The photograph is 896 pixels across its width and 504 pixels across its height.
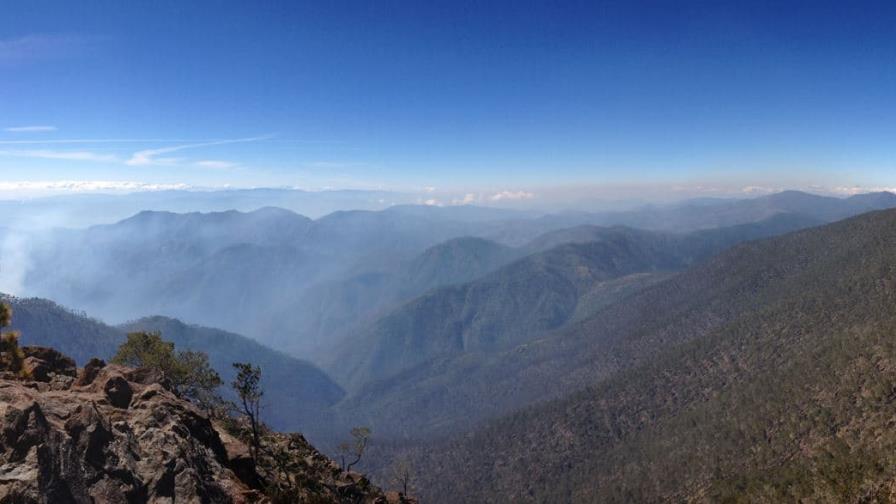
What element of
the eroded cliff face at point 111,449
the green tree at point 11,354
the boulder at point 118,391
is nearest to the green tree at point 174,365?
the green tree at point 11,354

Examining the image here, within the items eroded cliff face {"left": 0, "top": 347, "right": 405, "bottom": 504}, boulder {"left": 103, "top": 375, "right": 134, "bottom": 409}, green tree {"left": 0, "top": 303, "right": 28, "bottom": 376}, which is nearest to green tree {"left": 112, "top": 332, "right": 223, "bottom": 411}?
green tree {"left": 0, "top": 303, "right": 28, "bottom": 376}

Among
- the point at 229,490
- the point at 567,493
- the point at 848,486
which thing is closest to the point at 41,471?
the point at 229,490

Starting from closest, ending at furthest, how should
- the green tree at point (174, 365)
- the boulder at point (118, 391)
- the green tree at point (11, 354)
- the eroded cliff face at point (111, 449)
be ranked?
the eroded cliff face at point (111, 449) → the boulder at point (118, 391) → the green tree at point (11, 354) → the green tree at point (174, 365)

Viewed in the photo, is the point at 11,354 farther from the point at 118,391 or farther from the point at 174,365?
the point at 174,365

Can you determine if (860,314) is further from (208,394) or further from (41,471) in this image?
(41,471)

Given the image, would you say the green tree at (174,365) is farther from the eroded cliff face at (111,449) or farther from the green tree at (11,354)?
the eroded cliff face at (111,449)

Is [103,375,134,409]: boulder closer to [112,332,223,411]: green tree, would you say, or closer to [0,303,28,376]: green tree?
[0,303,28,376]: green tree
